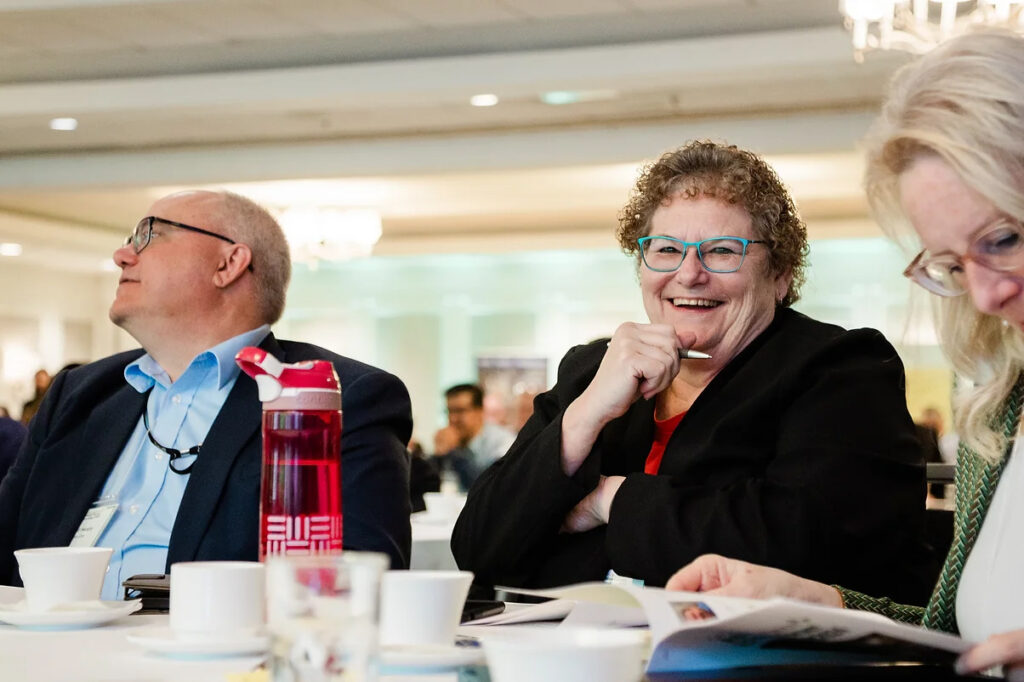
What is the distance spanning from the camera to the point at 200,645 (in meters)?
1.13

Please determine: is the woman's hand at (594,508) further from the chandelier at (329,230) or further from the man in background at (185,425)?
the chandelier at (329,230)

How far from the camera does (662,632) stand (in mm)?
1014

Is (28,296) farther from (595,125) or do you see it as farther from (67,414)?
(67,414)

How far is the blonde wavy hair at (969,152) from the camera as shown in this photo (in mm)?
1210

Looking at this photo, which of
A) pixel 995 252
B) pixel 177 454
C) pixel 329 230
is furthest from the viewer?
pixel 329 230

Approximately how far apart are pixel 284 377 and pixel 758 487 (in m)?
0.81

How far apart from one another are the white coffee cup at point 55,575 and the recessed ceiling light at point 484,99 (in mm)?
6085

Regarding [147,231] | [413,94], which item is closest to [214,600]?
[147,231]

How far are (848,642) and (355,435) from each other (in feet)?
3.62

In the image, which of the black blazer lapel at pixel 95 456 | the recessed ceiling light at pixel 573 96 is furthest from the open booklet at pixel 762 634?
the recessed ceiling light at pixel 573 96

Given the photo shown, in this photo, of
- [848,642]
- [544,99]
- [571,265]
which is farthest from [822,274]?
[848,642]

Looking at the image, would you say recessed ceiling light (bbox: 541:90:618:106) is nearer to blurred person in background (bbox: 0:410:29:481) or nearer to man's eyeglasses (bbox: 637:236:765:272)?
blurred person in background (bbox: 0:410:29:481)

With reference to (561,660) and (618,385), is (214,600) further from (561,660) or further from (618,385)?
(618,385)

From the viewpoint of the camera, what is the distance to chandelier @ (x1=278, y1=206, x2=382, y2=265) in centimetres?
1043
